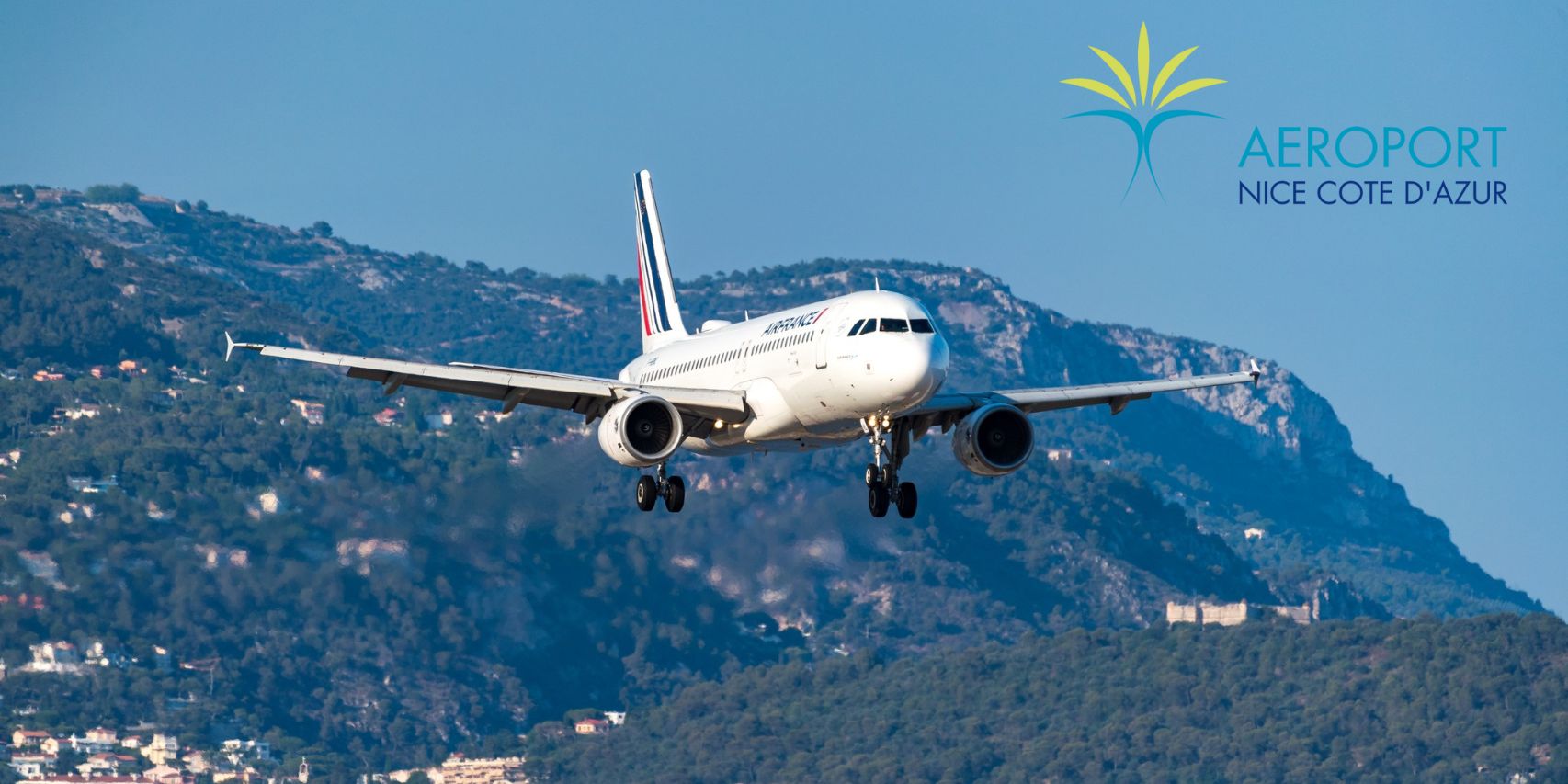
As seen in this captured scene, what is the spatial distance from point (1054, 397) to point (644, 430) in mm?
11604

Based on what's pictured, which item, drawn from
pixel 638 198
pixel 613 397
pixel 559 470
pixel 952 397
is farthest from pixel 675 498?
pixel 559 470

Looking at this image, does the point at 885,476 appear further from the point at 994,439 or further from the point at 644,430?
the point at 644,430

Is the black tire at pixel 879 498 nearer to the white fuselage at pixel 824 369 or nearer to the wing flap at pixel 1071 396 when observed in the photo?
the white fuselage at pixel 824 369

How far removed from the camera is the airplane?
65.6 metres

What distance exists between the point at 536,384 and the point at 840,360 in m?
9.79

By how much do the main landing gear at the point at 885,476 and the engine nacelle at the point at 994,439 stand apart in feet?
5.50

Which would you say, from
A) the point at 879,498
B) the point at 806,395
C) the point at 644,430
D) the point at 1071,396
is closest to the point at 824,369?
the point at 806,395

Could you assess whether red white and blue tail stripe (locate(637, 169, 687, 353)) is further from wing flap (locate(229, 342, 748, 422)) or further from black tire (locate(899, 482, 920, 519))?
black tire (locate(899, 482, 920, 519))

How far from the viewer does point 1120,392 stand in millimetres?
74812

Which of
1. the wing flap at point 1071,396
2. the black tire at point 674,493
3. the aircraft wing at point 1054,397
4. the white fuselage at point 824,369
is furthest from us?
the black tire at point 674,493

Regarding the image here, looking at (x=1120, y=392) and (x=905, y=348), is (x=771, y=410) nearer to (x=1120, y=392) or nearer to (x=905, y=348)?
(x=905, y=348)

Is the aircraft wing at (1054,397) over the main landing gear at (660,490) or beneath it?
over

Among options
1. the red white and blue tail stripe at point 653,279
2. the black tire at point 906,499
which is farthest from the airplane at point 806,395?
the red white and blue tail stripe at point 653,279

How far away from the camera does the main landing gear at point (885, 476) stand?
222 ft
